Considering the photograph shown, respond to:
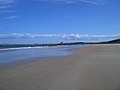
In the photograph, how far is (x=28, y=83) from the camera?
757 centimetres

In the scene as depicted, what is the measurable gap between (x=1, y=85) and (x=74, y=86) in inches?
92.7

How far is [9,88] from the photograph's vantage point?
6.91m

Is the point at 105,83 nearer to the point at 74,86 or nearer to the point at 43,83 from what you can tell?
the point at 74,86

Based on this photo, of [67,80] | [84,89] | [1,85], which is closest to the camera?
[84,89]

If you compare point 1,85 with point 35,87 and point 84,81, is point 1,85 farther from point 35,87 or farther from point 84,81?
point 84,81

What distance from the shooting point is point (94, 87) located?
22.6 feet

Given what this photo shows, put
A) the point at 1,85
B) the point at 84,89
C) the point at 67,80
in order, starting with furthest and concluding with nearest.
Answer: the point at 67,80, the point at 1,85, the point at 84,89

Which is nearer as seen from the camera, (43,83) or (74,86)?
(74,86)

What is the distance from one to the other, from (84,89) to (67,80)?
4.66 ft

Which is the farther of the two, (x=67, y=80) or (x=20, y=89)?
(x=67, y=80)

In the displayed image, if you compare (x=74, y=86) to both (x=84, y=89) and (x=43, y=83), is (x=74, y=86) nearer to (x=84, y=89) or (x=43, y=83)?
(x=84, y=89)

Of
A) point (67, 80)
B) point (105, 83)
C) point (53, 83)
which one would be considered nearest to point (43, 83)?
point (53, 83)

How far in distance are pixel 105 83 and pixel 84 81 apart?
0.74 metres

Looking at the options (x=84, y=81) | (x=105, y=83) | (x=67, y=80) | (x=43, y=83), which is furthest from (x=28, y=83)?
(x=105, y=83)
